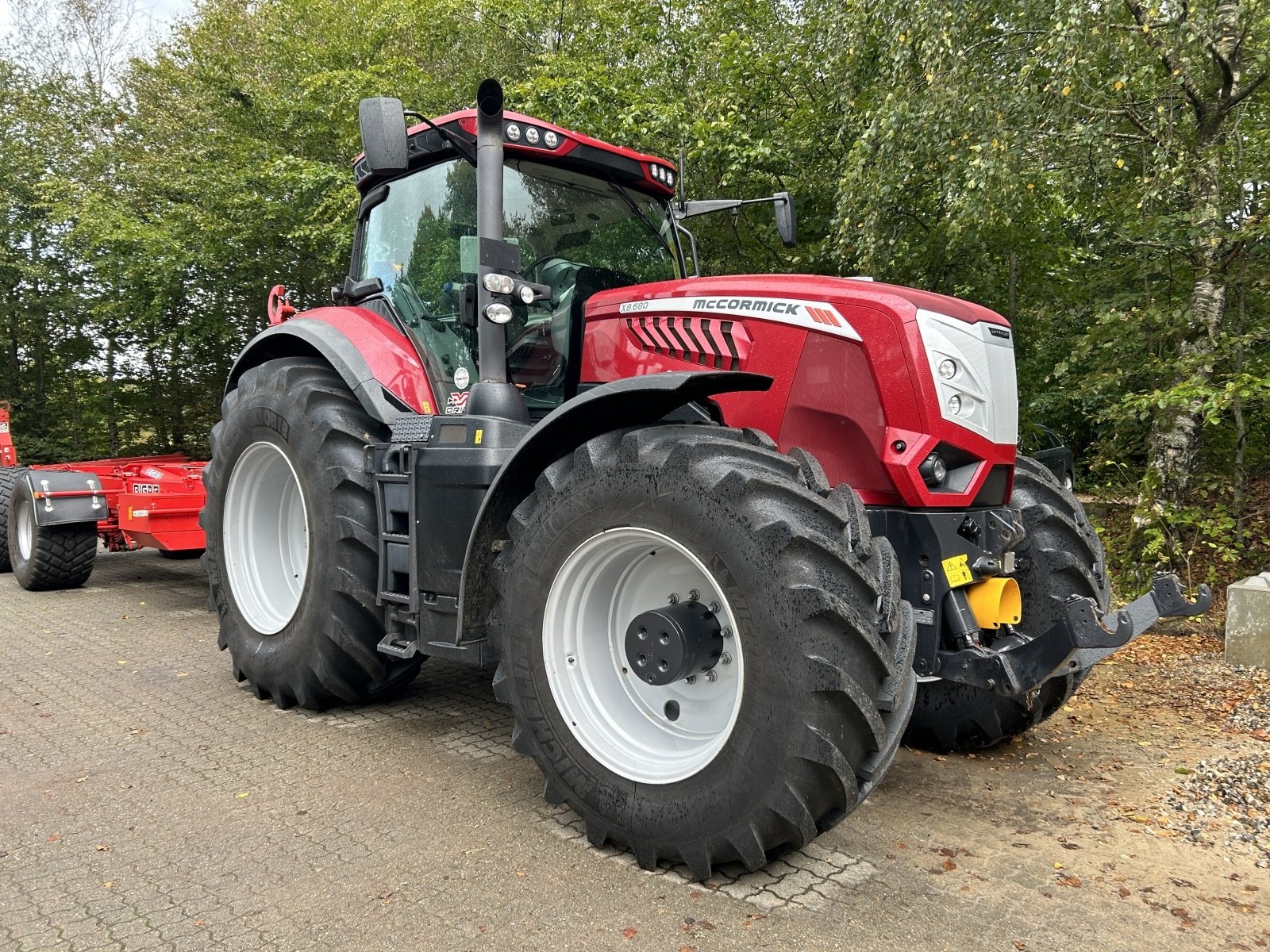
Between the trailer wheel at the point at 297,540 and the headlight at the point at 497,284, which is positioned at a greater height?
the headlight at the point at 497,284

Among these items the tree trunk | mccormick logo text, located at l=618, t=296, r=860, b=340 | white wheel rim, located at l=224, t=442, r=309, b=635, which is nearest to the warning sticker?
mccormick logo text, located at l=618, t=296, r=860, b=340

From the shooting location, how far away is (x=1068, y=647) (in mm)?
2635

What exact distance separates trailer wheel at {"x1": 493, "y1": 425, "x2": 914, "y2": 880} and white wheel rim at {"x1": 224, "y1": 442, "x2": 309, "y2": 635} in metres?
1.95

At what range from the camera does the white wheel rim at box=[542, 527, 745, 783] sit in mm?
2834

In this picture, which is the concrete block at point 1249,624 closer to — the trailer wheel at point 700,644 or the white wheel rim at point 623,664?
the trailer wheel at point 700,644

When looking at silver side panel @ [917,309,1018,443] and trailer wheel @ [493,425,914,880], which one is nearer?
trailer wheel @ [493,425,914,880]

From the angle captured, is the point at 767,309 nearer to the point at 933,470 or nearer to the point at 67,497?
the point at 933,470

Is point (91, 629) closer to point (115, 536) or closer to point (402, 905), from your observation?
point (115, 536)

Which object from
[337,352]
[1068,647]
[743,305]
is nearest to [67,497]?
[337,352]

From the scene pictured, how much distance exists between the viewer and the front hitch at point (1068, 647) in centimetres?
259

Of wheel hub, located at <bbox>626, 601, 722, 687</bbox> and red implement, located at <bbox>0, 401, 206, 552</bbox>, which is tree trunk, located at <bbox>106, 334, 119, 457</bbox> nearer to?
red implement, located at <bbox>0, 401, 206, 552</bbox>

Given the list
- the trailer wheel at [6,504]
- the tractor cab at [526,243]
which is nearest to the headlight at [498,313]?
the tractor cab at [526,243]

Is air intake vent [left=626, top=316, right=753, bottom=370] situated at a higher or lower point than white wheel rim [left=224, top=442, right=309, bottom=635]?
higher

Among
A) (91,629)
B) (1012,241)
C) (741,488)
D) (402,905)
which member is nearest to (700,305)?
(741,488)
